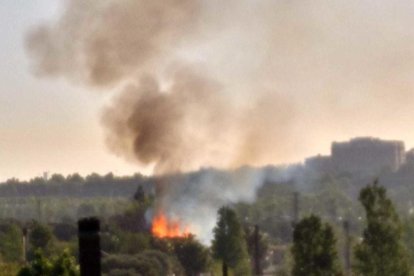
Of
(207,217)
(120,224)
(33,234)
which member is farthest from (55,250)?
(207,217)

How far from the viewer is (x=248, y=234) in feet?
584

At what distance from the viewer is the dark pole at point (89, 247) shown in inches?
1922

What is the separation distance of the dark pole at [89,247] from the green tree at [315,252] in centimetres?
4956

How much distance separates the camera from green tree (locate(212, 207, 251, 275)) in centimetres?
14712

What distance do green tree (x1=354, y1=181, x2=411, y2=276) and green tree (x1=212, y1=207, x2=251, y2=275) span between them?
158ft

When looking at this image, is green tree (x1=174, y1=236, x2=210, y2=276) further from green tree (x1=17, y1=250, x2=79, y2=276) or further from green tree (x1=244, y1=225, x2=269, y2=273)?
green tree (x1=17, y1=250, x2=79, y2=276)

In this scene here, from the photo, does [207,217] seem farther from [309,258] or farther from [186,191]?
[309,258]

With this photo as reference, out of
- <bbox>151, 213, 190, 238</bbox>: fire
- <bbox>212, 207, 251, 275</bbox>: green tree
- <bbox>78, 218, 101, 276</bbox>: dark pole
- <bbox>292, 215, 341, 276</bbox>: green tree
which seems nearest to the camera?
<bbox>78, 218, 101, 276</bbox>: dark pole

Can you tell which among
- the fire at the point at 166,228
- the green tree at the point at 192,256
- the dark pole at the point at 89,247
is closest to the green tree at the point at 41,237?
the green tree at the point at 192,256

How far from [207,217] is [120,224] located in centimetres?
1815

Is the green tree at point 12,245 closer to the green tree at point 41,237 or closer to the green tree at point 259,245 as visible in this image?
the green tree at point 41,237

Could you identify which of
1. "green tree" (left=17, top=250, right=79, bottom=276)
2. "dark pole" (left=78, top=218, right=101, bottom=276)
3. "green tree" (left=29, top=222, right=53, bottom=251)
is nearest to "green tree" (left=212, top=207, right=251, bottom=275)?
"green tree" (left=29, top=222, right=53, bottom=251)

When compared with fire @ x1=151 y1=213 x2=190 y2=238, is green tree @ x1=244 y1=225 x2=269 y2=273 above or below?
below

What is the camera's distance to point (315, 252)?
9938cm
